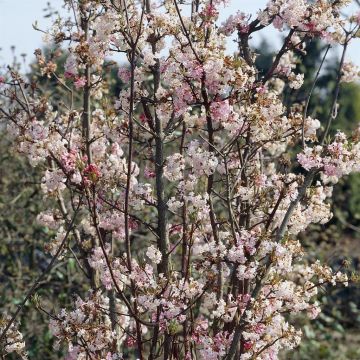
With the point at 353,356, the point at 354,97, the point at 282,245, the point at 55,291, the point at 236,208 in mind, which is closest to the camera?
the point at 282,245

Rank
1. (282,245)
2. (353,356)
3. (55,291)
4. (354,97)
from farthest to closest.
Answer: (354,97)
(353,356)
(55,291)
(282,245)

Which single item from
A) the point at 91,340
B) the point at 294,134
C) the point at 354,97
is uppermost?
the point at 354,97

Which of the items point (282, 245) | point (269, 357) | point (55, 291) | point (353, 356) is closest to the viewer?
point (282, 245)

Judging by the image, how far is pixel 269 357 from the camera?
3.26 metres

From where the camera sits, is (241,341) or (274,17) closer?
(241,341)

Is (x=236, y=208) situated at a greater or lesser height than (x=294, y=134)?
lesser

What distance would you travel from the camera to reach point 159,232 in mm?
3283

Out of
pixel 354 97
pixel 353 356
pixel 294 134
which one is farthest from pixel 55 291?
pixel 354 97

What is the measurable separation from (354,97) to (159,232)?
84.8ft

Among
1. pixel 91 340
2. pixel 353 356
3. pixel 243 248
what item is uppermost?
pixel 353 356

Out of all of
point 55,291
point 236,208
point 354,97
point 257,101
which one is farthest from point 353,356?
point 354,97

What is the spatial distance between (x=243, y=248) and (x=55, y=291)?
4.51m

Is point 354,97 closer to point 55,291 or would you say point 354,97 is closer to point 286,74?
point 55,291

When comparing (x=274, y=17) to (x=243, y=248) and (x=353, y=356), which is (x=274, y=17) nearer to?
(x=243, y=248)
